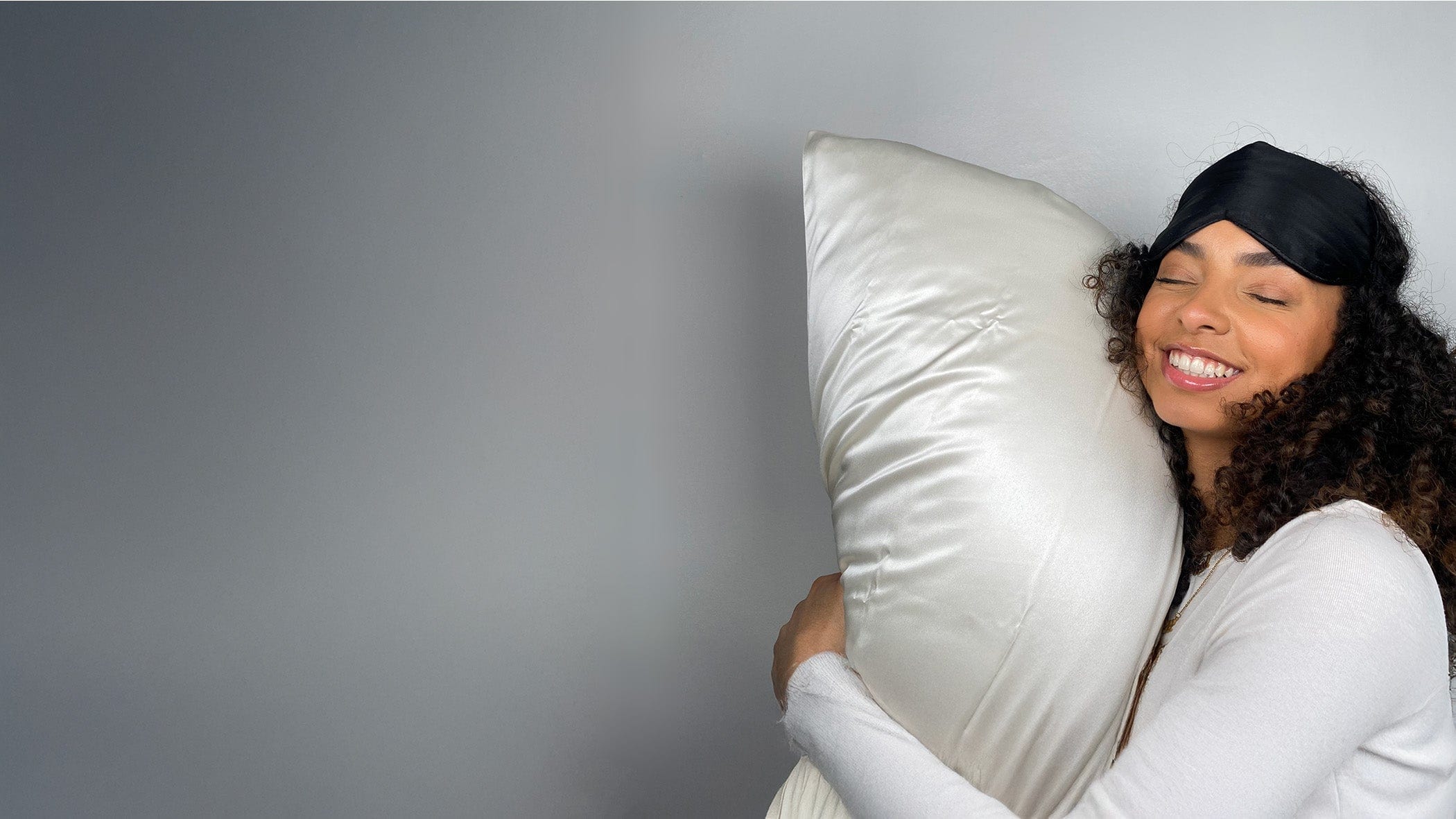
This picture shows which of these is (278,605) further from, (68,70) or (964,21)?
(964,21)

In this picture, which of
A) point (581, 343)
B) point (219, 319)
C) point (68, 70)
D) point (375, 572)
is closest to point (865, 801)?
point (581, 343)

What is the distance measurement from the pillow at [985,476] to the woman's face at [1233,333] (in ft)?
0.17

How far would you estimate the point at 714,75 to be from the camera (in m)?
1.78

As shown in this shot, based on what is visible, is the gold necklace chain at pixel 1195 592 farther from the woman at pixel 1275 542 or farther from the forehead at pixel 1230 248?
the forehead at pixel 1230 248

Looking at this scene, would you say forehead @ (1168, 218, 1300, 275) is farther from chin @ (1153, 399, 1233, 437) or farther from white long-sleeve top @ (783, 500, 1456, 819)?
white long-sleeve top @ (783, 500, 1456, 819)

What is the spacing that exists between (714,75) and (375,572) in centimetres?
104

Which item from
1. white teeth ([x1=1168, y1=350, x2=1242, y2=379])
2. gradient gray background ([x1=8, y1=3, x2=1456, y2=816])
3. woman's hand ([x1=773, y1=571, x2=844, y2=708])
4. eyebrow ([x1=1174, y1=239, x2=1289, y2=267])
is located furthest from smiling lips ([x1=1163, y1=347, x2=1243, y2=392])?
gradient gray background ([x1=8, y1=3, x2=1456, y2=816])

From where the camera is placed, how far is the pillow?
994 millimetres

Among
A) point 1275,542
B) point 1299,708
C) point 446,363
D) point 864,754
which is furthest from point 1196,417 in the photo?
point 446,363

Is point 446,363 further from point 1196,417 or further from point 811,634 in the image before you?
point 1196,417

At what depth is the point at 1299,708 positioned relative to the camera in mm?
793

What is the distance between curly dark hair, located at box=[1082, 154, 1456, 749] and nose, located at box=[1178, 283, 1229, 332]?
69mm

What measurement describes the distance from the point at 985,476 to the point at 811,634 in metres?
0.31

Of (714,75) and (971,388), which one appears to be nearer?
(971,388)
